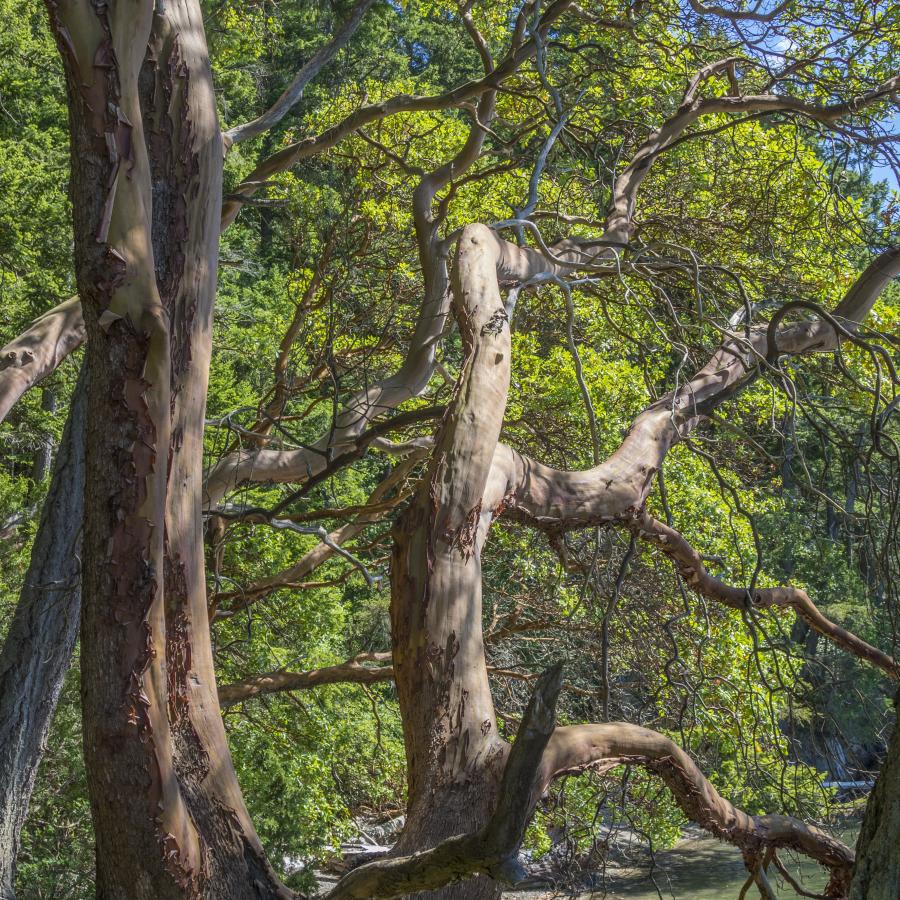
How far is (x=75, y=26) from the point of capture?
254 cm

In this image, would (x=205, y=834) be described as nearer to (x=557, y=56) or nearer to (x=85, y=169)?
(x=85, y=169)

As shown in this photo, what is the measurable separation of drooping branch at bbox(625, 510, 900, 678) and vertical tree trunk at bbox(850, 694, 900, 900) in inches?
67.5

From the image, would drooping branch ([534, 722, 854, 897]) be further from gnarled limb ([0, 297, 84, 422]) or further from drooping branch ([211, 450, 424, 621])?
gnarled limb ([0, 297, 84, 422])

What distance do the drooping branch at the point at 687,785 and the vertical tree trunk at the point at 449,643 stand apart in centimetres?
21

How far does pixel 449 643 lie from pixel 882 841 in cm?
117

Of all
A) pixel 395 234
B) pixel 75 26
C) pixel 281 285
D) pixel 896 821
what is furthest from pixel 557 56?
pixel 281 285

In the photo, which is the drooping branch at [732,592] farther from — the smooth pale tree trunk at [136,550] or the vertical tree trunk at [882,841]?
the smooth pale tree trunk at [136,550]

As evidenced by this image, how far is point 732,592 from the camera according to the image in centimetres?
454

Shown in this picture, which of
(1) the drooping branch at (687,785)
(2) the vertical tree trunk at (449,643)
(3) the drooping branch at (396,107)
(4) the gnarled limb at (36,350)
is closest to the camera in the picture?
(2) the vertical tree trunk at (449,643)

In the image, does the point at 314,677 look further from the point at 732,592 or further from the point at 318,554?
the point at 732,592

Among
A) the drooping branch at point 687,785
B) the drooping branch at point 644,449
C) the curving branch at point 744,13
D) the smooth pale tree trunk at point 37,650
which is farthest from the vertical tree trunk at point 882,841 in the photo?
the smooth pale tree trunk at point 37,650

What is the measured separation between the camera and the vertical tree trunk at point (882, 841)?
91.9 inches

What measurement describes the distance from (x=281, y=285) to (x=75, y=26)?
16939mm

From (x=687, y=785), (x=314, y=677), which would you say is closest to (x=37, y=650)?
(x=314, y=677)
